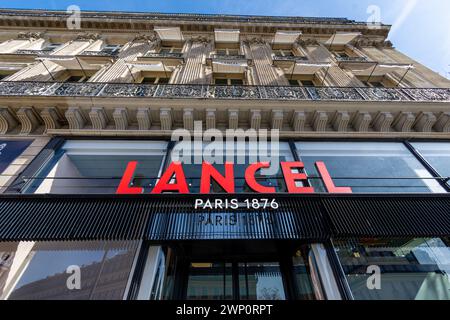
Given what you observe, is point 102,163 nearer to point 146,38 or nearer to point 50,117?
point 50,117

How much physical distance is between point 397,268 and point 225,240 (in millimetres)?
3797

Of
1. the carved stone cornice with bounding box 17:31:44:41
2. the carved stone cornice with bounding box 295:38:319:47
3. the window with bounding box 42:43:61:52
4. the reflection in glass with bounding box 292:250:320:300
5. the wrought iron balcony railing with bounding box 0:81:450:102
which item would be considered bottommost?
the reflection in glass with bounding box 292:250:320:300

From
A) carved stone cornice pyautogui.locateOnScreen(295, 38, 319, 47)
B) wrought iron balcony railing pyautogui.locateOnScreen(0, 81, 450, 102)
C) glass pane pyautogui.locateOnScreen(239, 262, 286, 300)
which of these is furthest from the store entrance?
carved stone cornice pyautogui.locateOnScreen(295, 38, 319, 47)

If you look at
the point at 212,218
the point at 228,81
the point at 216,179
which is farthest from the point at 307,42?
the point at 212,218

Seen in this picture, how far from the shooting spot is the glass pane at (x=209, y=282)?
484 centimetres

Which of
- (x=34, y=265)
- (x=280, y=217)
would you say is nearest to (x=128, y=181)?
(x=34, y=265)

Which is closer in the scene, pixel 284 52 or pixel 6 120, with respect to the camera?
pixel 6 120

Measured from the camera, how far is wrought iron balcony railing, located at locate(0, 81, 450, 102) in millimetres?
7125

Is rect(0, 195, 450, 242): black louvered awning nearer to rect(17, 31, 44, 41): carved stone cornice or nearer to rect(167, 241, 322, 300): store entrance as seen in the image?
rect(167, 241, 322, 300): store entrance

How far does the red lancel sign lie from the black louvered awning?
1.56 feet

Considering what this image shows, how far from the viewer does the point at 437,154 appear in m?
6.66

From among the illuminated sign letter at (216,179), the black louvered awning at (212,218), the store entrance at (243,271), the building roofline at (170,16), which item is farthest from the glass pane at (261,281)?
the building roofline at (170,16)
